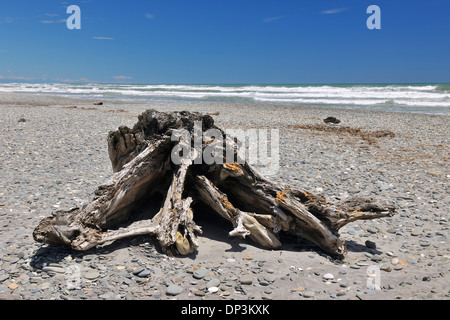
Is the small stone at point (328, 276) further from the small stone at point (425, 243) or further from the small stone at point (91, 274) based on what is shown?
the small stone at point (91, 274)

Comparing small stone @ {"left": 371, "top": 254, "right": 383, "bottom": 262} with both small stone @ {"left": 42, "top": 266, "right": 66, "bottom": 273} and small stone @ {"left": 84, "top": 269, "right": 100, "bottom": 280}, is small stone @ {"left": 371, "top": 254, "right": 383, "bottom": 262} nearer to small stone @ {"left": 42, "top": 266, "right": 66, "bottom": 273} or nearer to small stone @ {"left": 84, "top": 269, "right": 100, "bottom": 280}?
small stone @ {"left": 84, "top": 269, "right": 100, "bottom": 280}

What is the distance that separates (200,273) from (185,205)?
0.96 metres

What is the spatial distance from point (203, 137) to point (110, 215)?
1.81 metres

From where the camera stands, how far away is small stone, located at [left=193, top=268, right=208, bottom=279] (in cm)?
393

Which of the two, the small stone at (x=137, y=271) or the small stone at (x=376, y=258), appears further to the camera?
the small stone at (x=376, y=258)

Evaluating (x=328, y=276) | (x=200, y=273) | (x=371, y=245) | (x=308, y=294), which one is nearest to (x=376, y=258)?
(x=371, y=245)

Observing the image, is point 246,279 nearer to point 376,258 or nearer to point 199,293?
point 199,293

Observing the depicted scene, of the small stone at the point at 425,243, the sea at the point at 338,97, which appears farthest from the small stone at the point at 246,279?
the sea at the point at 338,97

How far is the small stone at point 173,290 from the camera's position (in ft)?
11.8

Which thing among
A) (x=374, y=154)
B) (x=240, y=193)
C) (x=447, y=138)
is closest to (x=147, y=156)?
(x=240, y=193)

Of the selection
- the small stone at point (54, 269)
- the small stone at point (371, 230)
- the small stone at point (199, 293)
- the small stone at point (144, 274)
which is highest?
the small stone at point (54, 269)

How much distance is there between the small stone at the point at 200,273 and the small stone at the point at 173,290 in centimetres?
29

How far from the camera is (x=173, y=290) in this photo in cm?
365

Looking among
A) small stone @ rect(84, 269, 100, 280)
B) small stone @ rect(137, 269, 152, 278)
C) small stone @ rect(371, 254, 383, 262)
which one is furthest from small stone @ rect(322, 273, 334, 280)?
small stone @ rect(84, 269, 100, 280)
